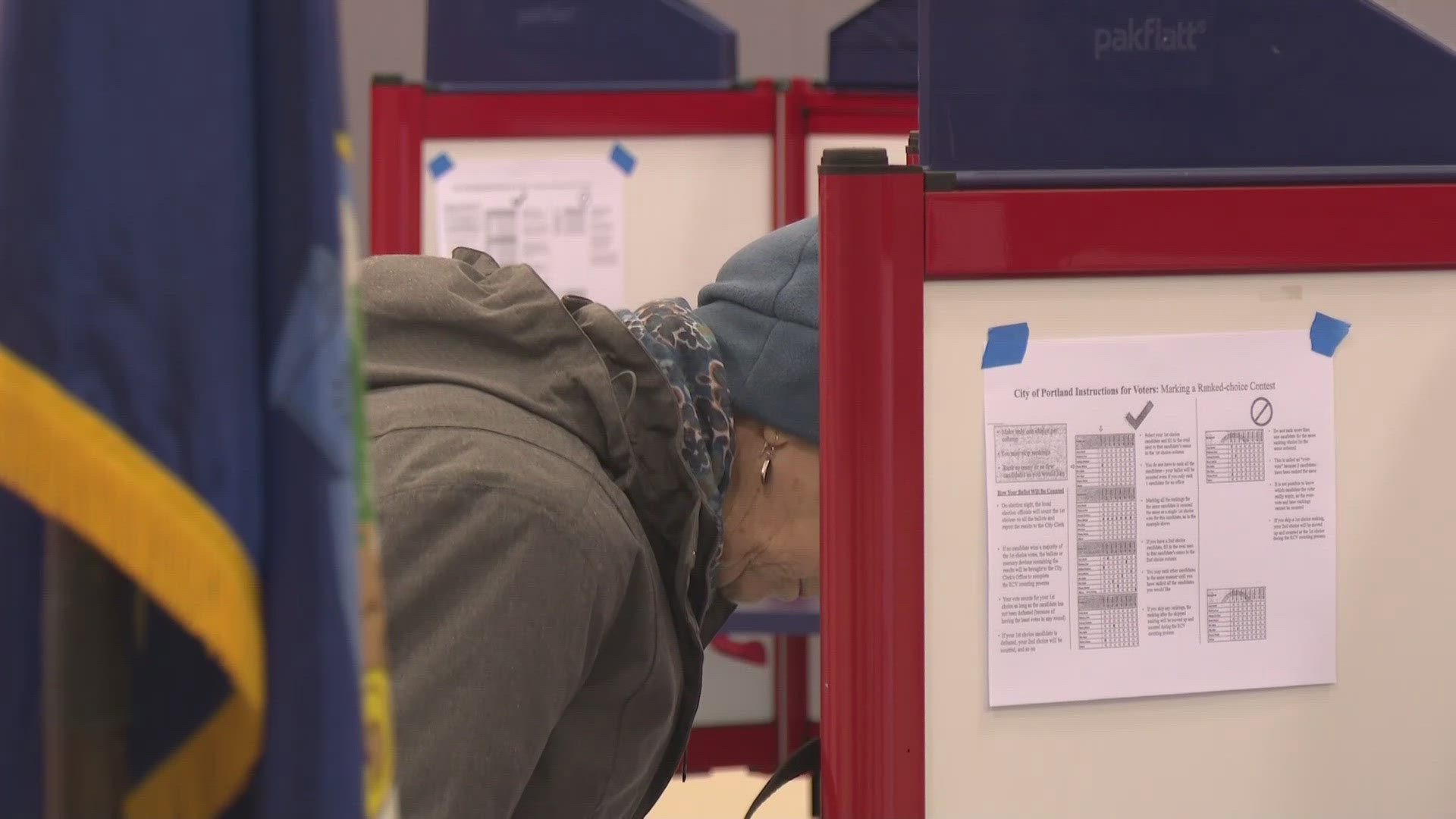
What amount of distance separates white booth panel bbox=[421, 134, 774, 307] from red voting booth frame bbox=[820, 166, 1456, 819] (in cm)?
161

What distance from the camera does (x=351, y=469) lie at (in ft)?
1.76

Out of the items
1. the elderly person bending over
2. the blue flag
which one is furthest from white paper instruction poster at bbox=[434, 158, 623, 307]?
the blue flag

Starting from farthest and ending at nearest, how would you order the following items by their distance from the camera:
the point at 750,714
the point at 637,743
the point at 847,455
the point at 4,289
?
the point at 750,714
the point at 637,743
the point at 847,455
the point at 4,289

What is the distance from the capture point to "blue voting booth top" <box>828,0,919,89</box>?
246 centimetres

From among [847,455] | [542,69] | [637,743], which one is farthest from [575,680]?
[542,69]

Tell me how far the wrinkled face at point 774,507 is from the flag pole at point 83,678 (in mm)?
676

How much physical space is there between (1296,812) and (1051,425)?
28cm

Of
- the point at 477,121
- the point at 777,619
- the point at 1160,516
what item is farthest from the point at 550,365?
the point at 477,121

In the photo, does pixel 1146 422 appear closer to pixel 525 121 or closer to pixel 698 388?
pixel 698 388

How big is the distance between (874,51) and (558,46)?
0.54m

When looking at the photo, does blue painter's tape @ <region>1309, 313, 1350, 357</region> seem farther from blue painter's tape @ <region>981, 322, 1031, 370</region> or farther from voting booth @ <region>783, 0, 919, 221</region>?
voting booth @ <region>783, 0, 919, 221</region>

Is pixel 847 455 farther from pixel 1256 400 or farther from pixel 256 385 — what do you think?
pixel 256 385

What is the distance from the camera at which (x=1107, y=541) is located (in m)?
0.85

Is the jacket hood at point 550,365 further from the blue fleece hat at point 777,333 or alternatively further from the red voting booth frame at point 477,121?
the red voting booth frame at point 477,121
